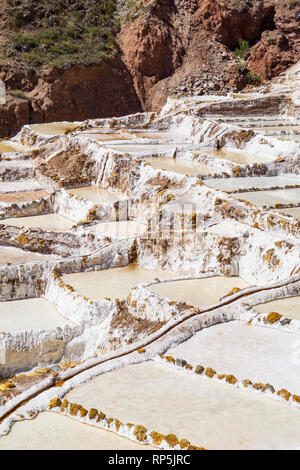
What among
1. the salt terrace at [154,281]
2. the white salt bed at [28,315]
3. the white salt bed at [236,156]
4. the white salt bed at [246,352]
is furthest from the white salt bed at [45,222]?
the white salt bed at [246,352]

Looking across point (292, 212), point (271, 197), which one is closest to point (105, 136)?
point (271, 197)

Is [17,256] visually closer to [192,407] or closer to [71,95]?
[192,407]

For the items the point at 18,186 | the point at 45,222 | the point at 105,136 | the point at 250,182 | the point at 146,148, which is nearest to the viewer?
the point at 250,182

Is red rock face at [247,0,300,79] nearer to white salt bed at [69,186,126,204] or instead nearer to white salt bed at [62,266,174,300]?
white salt bed at [69,186,126,204]
